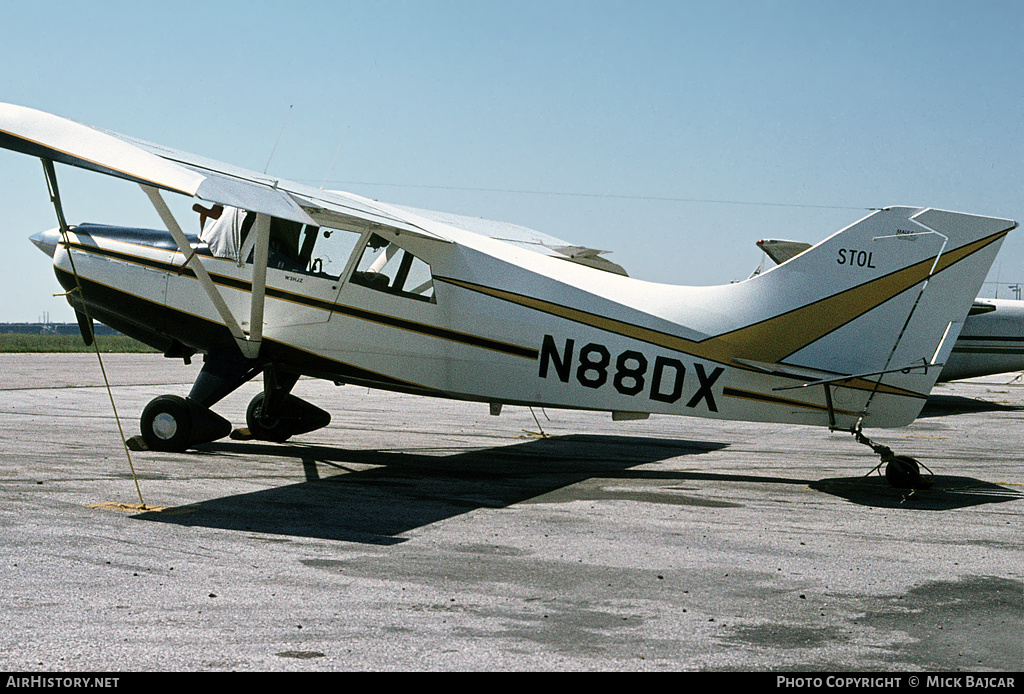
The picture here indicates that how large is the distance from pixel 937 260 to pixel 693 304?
2.37 meters

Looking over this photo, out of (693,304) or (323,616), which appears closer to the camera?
(323,616)

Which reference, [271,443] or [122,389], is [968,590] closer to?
[271,443]

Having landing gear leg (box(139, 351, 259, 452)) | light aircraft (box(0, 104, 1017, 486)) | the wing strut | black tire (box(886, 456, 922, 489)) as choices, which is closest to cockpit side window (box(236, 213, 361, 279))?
light aircraft (box(0, 104, 1017, 486))

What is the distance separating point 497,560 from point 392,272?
4.86 m

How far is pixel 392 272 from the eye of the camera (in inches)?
403

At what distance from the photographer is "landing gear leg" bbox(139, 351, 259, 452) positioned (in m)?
10.6

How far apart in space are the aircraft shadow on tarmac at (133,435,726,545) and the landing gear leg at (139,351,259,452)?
3.00 ft

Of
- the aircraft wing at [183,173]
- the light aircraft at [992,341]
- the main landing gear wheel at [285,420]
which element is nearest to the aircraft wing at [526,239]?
the aircraft wing at [183,173]

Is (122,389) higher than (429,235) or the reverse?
the reverse

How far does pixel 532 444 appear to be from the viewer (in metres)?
13.4

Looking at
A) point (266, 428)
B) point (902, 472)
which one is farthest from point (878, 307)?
point (266, 428)

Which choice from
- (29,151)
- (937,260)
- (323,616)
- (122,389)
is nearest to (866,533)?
(937,260)

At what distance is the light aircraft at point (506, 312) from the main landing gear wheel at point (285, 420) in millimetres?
948

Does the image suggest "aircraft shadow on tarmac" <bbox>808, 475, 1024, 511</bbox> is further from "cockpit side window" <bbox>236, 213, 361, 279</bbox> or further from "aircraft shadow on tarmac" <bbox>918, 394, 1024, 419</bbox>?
"aircraft shadow on tarmac" <bbox>918, 394, 1024, 419</bbox>
